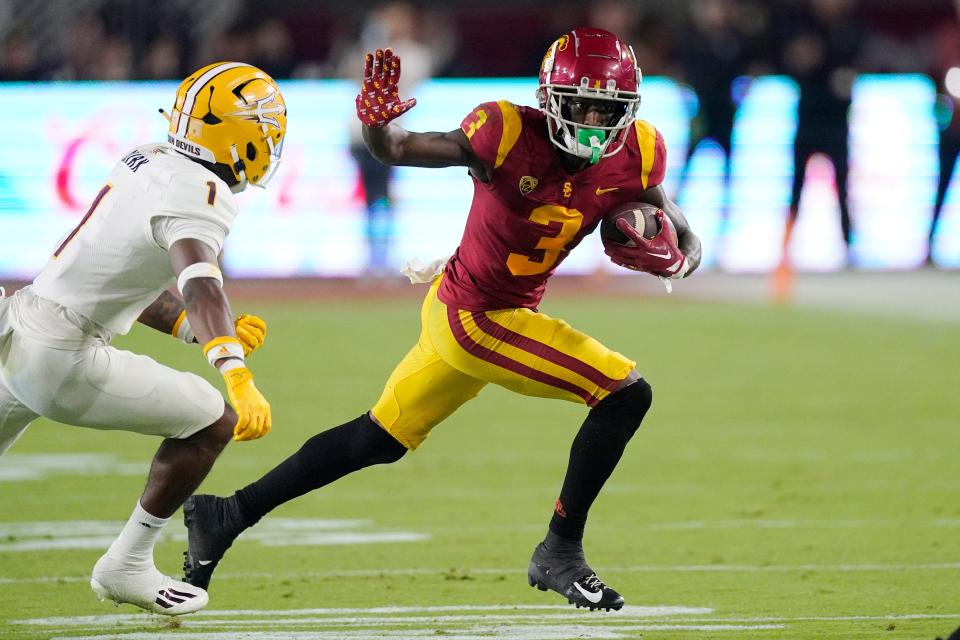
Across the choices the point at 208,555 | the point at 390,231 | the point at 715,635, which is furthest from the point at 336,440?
the point at 390,231

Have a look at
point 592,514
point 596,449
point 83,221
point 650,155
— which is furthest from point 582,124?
point 592,514

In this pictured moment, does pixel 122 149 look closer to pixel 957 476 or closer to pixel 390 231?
pixel 390 231

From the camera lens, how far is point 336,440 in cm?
484

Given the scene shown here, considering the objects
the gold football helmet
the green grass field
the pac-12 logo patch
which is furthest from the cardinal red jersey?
the green grass field

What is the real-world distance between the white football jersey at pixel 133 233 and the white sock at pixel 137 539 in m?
0.57

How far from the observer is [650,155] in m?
4.82

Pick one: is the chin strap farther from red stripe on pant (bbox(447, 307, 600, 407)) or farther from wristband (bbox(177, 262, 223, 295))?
red stripe on pant (bbox(447, 307, 600, 407))

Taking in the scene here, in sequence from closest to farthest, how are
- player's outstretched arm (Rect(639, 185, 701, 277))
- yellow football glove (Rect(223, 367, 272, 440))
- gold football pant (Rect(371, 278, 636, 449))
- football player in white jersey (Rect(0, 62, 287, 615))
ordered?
yellow football glove (Rect(223, 367, 272, 440)), football player in white jersey (Rect(0, 62, 287, 615)), gold football pant (Rect(371, 278, 636, 449)), player's outstretched arm (Rect(639, 185, 701, 277))

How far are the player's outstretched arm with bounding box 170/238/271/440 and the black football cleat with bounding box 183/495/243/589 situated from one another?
990 mm

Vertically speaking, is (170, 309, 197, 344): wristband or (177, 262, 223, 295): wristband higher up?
(177, 262, 223, 295): wristband

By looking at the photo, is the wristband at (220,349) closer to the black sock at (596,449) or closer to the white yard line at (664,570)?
the black sock at (596,449)

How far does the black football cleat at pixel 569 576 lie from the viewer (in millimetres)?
4445

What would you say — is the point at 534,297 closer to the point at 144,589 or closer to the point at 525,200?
the point at 525,200

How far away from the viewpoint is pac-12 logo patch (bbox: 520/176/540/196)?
461cm
